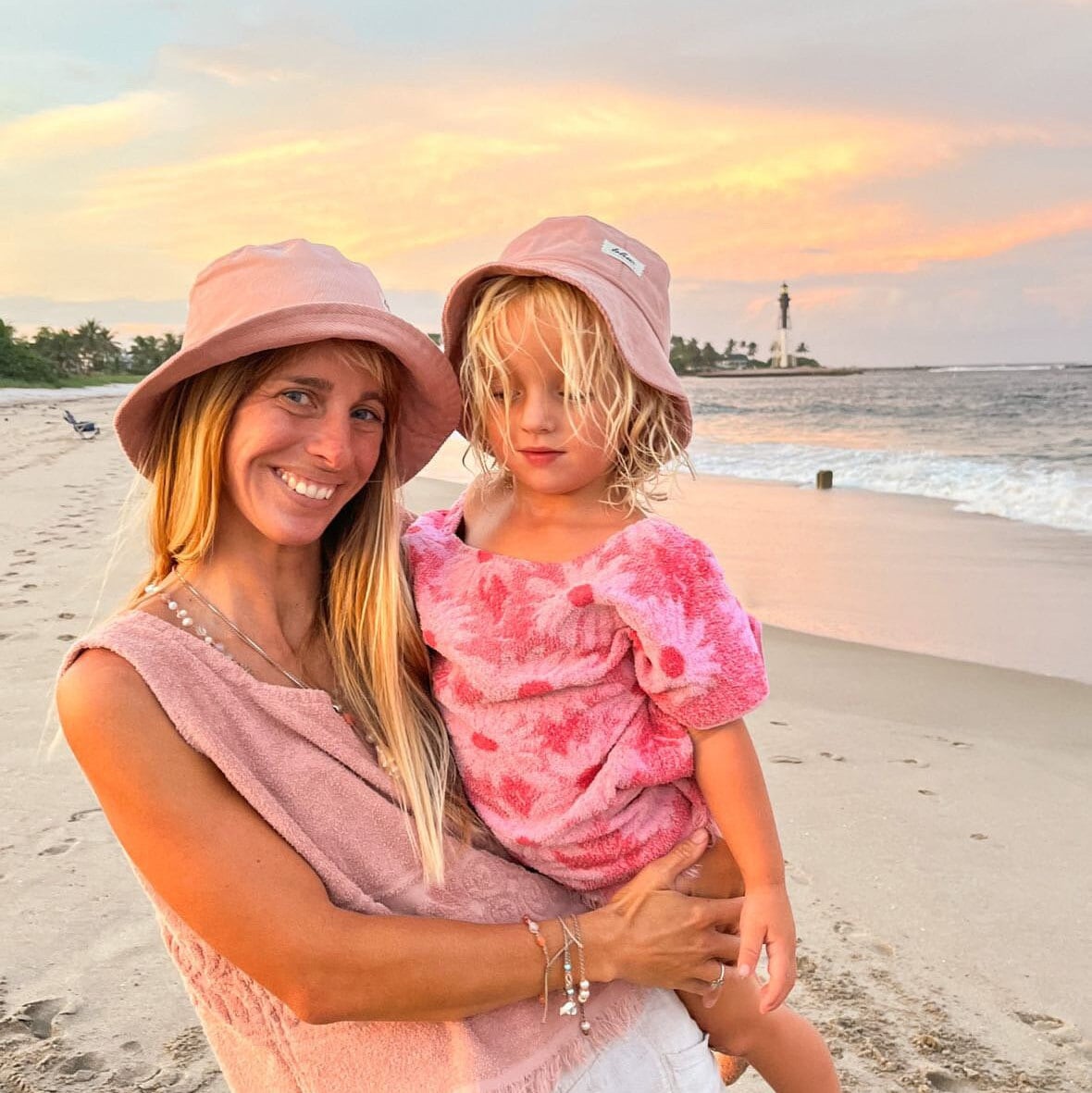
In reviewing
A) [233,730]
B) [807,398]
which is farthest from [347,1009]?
[807,398]

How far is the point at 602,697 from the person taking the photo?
1.91m

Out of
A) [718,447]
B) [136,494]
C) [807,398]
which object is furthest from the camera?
[807,398]

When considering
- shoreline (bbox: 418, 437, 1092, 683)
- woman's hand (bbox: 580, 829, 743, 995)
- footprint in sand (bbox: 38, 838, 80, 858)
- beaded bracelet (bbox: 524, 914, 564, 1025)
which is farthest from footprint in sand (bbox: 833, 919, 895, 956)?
shoreline (bbox: 418, 437, 1092, 683)

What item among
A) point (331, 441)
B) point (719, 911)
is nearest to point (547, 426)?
point (331, 441)

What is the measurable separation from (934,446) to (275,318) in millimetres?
21087

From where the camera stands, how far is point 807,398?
1673 inches

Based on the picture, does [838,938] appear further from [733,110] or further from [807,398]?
[807,398]

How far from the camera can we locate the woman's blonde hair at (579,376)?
2049 mm

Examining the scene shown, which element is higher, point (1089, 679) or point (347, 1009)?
point (347, 1009)

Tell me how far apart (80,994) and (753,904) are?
217 cm

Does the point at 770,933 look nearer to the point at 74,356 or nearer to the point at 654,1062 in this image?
the point at 654,1062

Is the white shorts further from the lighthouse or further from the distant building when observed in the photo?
the lighthouse

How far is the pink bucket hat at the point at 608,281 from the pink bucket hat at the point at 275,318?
26cm

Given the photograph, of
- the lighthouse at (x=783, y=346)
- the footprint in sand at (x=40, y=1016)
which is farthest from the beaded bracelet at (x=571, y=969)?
the lighthouse at (x=783, y=346)
